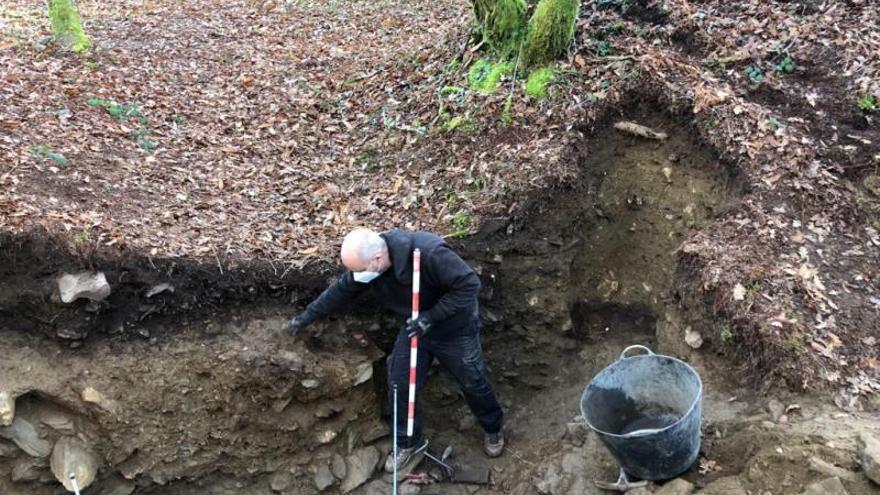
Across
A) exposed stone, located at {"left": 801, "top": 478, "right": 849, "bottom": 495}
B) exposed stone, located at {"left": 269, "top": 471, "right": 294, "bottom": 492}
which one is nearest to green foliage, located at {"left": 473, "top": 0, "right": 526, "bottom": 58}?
exposed stone, located at {"left": 269, "top": 471, "right": 294, "bottom": 492}

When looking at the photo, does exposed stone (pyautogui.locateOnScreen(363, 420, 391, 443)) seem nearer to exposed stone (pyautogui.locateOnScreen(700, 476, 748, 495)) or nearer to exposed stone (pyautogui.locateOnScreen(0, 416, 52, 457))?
exposed stone (pyautogui.locateOnScreen(0, 416, 52, 457))

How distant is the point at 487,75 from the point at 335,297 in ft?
12.9

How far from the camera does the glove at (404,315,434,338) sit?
5.58 m

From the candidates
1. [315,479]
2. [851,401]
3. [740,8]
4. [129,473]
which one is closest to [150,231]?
[129,473]

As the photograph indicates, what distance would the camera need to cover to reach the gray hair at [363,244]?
535cm

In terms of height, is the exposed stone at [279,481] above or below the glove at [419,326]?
below

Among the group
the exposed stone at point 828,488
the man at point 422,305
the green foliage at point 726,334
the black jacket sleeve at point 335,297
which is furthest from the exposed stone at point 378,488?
the exposed stone at point 828,488

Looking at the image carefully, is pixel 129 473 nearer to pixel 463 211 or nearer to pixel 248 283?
pixel 248 283

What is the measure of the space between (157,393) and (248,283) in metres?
1.30

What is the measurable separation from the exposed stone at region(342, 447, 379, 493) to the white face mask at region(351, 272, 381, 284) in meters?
2.18

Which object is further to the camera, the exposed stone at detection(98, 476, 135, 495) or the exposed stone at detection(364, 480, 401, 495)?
the exposed stone at detection(364, 480, 401, 495)

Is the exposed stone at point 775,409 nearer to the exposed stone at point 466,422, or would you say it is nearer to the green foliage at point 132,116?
the exposed stone at point 466,422

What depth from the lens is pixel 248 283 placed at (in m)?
6.45

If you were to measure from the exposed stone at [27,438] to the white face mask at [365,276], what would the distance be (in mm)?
3235
